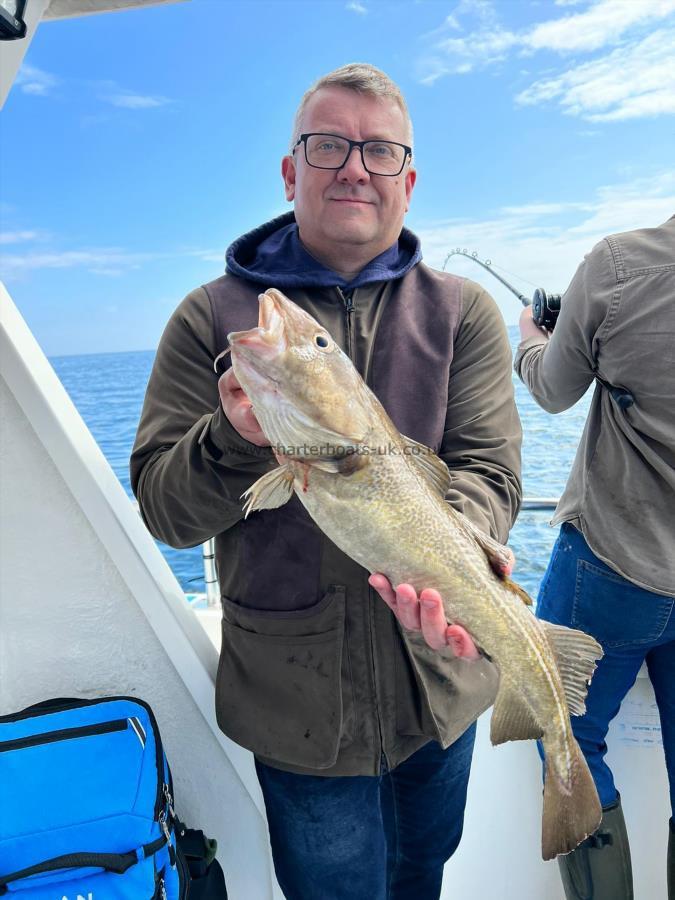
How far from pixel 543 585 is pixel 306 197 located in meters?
1.98

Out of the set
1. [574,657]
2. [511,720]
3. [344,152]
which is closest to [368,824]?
[511,720]

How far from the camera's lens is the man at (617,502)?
237cm

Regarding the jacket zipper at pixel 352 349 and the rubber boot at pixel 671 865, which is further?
the rubber boot at pixel 671 865

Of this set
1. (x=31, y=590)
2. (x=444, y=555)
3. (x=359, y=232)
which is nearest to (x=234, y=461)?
(x=444, y=555)

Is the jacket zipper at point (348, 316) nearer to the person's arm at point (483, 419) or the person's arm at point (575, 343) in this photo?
the person's arm at point (483, 419)

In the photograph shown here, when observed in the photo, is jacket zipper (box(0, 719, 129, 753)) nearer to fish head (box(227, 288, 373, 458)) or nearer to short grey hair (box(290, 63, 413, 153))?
fish head (box(227, 288, 373, 458))

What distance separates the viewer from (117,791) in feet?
7.11

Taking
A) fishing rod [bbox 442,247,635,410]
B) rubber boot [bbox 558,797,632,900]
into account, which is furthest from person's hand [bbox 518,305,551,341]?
rubber boot [bbox 558,797,632,900]

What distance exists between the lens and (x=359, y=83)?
2.04 metres

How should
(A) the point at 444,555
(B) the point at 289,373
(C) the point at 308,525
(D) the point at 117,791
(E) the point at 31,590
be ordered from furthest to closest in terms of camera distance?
(E) the point at 31,590 → (D) the point at 117,791 → (C) the point at 308,525 → (A) the point at 444,555 → (B) the point at 289,373

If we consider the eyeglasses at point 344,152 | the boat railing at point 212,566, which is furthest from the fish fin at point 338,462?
the boat railing at point 212,566

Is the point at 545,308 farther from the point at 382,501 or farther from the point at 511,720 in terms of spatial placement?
the point at 511,720

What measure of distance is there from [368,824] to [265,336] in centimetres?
166

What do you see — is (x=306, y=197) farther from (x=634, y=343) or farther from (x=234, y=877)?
(x=234, y=877)
